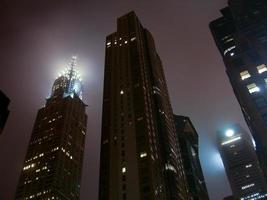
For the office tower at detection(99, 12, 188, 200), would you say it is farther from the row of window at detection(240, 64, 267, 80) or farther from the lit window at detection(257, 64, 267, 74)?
the lit window at detection(257, 64, 267, 74)

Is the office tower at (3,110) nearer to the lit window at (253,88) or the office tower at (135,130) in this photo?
the lit window at (253,88)

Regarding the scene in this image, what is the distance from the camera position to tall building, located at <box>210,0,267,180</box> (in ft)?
214

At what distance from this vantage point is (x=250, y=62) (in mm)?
76375

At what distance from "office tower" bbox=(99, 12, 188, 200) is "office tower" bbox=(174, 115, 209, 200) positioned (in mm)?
37732

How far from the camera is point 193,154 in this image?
17762cm

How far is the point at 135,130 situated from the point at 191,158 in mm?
75969

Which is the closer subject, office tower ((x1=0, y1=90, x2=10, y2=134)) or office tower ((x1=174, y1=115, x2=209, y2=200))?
office tower ((x1=0, y1=90, x2=10, y2=134))

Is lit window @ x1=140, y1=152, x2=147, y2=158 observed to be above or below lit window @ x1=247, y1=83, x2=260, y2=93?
below

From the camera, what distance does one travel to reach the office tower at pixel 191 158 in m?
152

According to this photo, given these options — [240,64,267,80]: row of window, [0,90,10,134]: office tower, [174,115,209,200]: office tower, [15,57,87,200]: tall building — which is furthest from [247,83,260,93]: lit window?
[15,57,87,200]: tall building

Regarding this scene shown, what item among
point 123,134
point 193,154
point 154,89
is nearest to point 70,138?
point 193,154

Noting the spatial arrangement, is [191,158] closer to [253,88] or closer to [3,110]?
[253,88]

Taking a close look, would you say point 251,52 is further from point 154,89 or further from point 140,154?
point 154,89

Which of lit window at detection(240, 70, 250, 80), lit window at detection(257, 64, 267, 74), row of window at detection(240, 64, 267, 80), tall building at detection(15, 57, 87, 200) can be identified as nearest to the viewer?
lit window at detection(257, 64, 267, 74)
